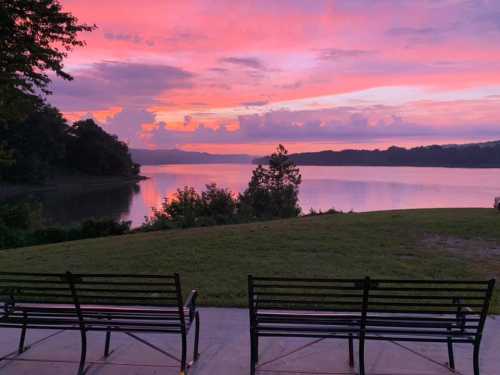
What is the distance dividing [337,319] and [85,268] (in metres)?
6.31

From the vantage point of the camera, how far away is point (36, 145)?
82.4 meters

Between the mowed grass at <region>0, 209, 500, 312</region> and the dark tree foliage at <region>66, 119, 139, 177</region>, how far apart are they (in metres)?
92.1

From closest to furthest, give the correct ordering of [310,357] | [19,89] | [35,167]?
[310,357]
[19,89]
[35,167]

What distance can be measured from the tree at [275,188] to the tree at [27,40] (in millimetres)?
34261

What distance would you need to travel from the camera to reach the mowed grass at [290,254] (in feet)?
25.6

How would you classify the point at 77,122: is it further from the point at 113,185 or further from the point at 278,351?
the point at 278,351

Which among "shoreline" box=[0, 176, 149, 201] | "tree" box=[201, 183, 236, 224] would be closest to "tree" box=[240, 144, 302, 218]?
"tree" box=[201, 183, 236, 224]

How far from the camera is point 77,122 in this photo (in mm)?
106500

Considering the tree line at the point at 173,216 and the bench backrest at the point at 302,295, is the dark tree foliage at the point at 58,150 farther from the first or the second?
the bench backrest at the point at 302,295

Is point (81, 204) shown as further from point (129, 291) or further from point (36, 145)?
point (129, 291)

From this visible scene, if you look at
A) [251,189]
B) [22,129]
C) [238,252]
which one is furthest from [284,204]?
[22,129]

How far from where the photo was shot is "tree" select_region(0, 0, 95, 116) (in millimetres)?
9188

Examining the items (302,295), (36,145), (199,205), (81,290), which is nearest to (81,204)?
(36,145)

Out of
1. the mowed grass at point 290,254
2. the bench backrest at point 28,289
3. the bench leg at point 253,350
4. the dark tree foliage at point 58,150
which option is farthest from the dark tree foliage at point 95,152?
the bench leg at point 253,350
